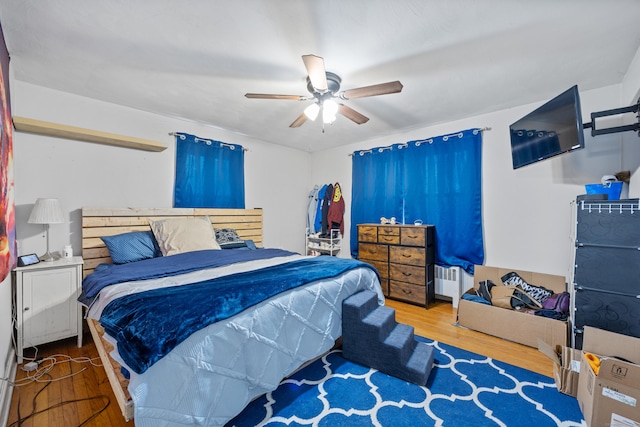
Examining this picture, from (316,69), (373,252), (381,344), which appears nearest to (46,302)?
(381,344)

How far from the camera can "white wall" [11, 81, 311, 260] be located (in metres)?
2.54

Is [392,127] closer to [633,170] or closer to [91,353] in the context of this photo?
[633,170]

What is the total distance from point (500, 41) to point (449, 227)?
2.23 metres

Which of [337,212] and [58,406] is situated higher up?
[337,212]

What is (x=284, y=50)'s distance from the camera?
2.01m

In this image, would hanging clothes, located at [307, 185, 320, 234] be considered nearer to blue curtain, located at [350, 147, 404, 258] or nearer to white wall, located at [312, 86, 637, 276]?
blue curtain, located at [350, 147, 404, 258]

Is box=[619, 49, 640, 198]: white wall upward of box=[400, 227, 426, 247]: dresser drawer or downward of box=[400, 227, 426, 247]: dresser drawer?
upward

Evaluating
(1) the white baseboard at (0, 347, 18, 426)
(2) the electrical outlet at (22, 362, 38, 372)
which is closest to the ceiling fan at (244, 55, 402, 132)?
(1) the white baseboard at (0, 347, 18, 426)

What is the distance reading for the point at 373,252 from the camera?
3941mm

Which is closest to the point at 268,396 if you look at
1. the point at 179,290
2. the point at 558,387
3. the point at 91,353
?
the point at 179,290

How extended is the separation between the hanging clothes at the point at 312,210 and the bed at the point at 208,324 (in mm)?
2381

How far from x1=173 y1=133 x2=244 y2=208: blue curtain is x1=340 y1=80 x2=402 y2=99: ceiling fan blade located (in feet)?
7.61

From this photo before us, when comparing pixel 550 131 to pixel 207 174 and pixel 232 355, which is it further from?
pixel 207 174

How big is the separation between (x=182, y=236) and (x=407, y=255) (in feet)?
9.05
